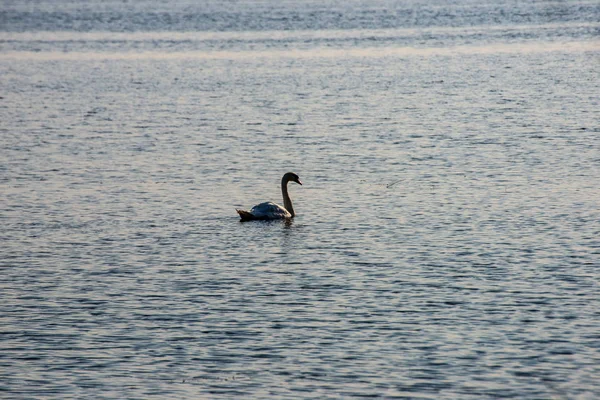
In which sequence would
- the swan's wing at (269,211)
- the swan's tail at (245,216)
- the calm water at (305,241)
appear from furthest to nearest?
the swan's wing at (269,211), the swan's tail at (245,216), the calm water at (305,241)

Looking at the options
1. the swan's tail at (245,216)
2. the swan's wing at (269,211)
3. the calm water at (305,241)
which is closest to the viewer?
the calm water at (305,241)

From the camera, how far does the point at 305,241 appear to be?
82.7 feet

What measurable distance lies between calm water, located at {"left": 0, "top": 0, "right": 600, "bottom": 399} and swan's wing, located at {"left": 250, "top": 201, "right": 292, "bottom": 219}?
0.74 feet

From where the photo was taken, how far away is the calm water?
16.6m

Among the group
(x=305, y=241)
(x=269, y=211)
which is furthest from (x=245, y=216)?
(x=305, y=241)

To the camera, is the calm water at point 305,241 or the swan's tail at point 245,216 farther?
the swan's tail at point 245,216

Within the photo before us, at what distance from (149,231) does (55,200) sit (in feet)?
15.5

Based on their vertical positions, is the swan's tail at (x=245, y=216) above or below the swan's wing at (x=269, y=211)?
below

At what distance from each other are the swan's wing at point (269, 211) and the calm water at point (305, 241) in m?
0.23

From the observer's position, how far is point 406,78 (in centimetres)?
6525

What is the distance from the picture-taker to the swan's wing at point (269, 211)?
27453 millimetres

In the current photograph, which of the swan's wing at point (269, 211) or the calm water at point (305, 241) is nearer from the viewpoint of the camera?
the calm water at point (305, 241)

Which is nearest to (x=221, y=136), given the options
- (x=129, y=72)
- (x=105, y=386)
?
(x=105, y=386)

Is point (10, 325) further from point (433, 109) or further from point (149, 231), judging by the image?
point (433, 109)
